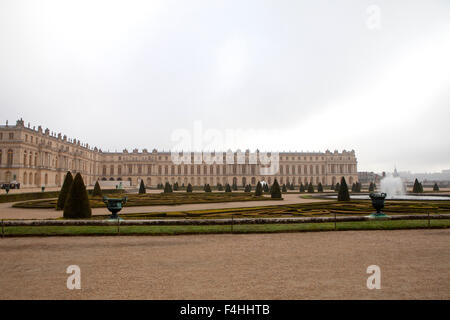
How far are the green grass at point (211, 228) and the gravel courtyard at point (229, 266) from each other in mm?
506

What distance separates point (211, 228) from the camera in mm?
9211

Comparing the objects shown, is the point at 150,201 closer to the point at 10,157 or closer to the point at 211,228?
the point at 211,228

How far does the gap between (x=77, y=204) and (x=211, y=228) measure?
5896 millimetres

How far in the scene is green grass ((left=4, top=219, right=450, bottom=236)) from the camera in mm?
8594

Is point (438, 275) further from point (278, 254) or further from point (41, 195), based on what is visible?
point (41, 195)

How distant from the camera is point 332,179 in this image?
3127 inches

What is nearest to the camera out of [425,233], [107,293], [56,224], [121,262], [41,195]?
[107,293]

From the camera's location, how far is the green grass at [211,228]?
8.59m

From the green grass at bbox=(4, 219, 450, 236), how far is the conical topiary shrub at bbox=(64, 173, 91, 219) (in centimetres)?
235

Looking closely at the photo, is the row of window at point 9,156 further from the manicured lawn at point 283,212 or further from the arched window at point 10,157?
the manicured lawn at point 283,212

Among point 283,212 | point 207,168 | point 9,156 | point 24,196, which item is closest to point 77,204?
point 283,212
